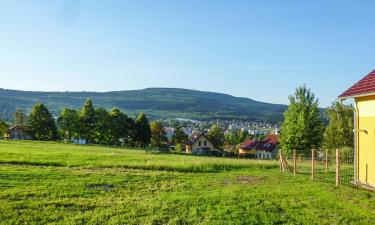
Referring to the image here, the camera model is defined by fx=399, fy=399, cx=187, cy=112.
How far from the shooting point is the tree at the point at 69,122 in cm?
7825

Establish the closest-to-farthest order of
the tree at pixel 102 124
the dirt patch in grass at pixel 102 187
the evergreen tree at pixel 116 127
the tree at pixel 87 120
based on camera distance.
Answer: the dirt patch in grass at pixel 102 187 < the tree at pixel 87 120 < the tree at pixel 102 124 < the evergreen tree at pixel 116 127

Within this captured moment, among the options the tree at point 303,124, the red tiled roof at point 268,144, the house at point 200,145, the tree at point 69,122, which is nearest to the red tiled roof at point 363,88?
the tree at point 303,124

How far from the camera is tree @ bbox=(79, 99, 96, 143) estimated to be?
258ft

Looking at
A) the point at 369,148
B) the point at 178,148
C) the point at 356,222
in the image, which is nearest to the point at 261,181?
the point at 369,148

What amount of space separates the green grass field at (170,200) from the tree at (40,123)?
65.6 meters

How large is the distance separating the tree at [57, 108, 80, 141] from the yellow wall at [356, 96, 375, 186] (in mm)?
68521

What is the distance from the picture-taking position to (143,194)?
13570 millimetres

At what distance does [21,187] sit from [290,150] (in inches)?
1519

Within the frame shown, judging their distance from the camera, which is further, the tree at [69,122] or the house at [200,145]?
the house at [200,145]

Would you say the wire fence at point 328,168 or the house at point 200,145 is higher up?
the wire fence at point 328,168

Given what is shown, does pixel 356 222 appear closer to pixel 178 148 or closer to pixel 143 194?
pixel 143 194

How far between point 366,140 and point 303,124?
108 feet

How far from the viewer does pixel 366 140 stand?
15430mm

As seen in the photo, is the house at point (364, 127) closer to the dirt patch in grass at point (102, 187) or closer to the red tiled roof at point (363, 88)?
the red tiled roof at point (363, 88)
